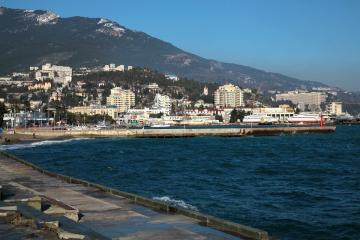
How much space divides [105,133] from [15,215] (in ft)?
271

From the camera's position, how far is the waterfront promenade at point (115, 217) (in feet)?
29.5

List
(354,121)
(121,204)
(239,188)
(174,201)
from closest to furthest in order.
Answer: (121,204), (174,201), (239,188), (354,121)

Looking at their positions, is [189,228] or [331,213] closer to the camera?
[189,228]

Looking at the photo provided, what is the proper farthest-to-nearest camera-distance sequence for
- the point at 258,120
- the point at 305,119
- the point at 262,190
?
1. the point at 258,120
2. the point at 305,119
3. the point at 262,190

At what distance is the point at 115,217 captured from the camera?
1073cm

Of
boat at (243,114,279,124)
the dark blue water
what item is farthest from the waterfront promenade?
boat at (243,114,279,124)

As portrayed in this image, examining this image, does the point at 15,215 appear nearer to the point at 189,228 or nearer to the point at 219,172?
the point at 189,228

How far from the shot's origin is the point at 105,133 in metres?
91.4

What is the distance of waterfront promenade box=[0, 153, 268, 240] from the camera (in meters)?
8.99

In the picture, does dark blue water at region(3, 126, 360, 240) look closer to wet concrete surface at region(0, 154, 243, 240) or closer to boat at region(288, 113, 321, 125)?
wet concrete surface at region(0, 154, 243, 240)

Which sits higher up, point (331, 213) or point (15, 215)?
point (15, 215)

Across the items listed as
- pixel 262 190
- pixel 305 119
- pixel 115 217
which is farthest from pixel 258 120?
pixel 115 217

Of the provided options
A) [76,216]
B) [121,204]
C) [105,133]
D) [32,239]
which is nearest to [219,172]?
[121,204]

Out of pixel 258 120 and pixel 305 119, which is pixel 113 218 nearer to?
pixel 305 119
